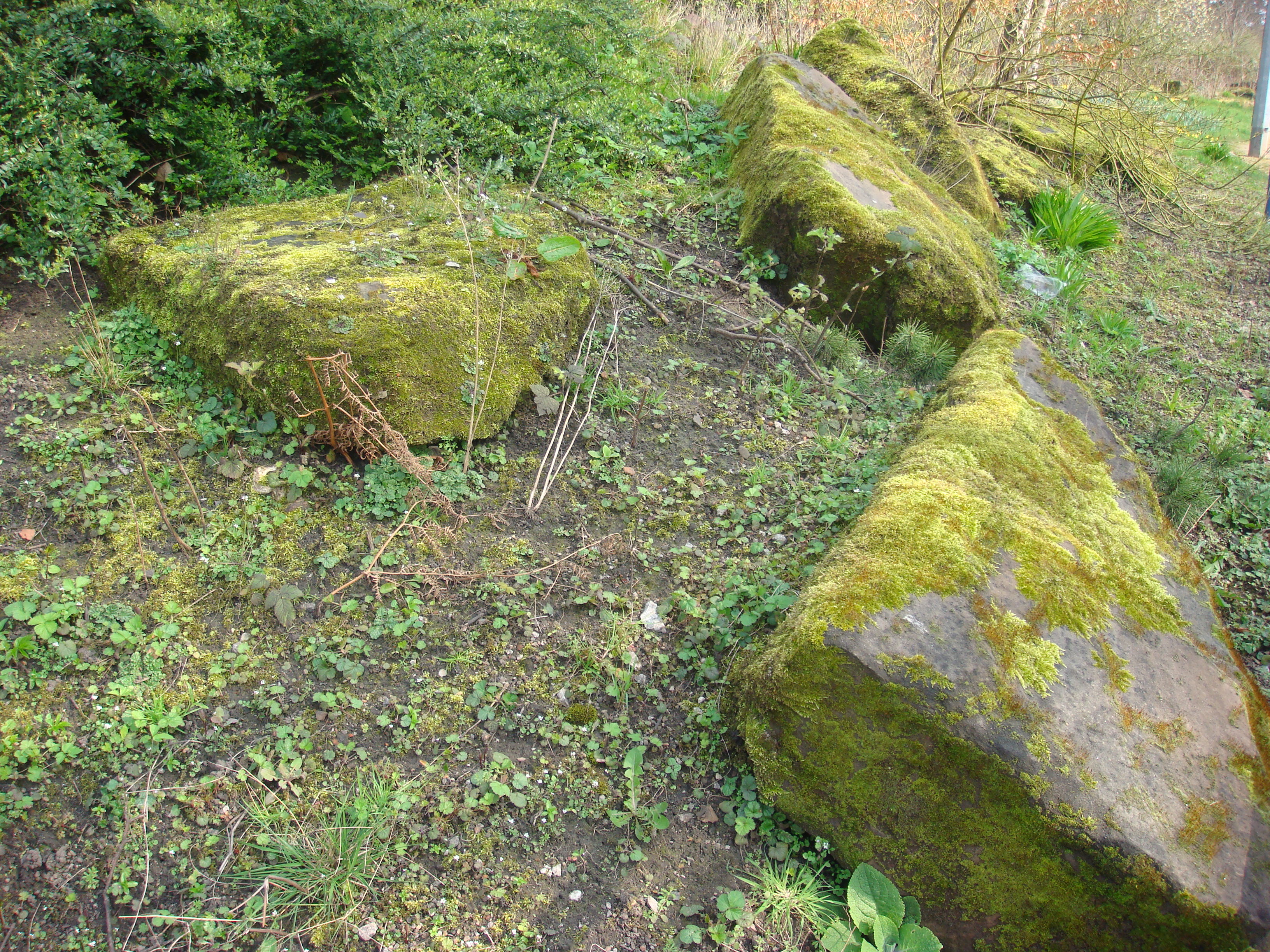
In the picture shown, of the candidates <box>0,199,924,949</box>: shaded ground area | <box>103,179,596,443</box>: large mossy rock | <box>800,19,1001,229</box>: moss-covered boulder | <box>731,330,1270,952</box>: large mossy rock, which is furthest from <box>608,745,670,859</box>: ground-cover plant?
<box>800,19,1001,229</box>: moss-covered boulder

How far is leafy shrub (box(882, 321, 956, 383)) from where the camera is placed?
4402 millimetres

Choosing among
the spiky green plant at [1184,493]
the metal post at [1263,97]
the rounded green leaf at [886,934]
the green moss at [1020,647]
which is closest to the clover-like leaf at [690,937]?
the rounded green leaf at [886,934]

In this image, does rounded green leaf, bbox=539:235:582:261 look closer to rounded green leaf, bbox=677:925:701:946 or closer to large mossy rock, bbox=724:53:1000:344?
large mossy rock, bbox=724:53:1000:344

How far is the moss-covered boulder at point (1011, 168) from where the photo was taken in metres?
7.01

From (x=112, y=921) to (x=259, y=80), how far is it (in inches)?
147

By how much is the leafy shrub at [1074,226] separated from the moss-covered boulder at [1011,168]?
368mm

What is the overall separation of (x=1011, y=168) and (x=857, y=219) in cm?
394

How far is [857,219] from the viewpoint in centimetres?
444

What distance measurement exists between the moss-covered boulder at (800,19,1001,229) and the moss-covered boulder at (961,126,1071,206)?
39cm

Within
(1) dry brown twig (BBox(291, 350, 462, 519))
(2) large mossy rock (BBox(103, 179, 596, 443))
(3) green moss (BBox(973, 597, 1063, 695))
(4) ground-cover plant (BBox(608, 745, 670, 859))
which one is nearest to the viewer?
(3) green moss (BBox(973, 597, 1063, 695))

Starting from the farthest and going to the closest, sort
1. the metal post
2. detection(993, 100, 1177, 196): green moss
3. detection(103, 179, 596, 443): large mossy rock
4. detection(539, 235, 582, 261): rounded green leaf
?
detection(993, 100, 1177, 196): green moss
the metal post
detection(539, 235, 582, 261): rounded green leaf
detection(103, 179, 596, 443): large mossy rock

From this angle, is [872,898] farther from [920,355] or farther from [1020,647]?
[920,355]

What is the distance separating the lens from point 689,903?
2.13 m

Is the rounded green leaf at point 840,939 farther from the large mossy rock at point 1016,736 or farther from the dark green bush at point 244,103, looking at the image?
the dark green bush at point 244,103
